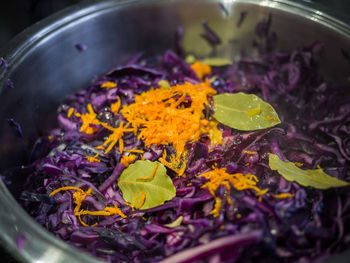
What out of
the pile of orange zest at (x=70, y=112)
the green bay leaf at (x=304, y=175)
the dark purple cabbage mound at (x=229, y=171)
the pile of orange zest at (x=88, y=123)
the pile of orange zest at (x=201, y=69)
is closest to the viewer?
the dark purple cabbage mound at (x=229, y=171)

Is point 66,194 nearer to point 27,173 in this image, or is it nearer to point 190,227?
point 27,173

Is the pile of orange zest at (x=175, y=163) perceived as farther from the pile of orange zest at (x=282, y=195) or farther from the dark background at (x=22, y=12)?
the dark background at (x=22, y=12)

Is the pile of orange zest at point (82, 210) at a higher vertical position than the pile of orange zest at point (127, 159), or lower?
lower

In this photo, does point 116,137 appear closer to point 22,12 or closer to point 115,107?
point 115,107

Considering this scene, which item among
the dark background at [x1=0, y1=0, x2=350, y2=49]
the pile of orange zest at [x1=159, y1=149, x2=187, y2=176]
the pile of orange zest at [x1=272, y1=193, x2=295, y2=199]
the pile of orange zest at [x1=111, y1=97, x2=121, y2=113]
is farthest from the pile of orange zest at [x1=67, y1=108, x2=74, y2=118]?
the pile of orange zest at [x1=272, y1=193, x2=295, y2=199]

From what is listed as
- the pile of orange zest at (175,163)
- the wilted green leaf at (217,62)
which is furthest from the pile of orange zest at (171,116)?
the wilted green leaf at (217,62)

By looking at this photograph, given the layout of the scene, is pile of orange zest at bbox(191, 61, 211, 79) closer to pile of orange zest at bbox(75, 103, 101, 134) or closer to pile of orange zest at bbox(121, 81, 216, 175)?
pile of orange zest at bbox(121, 81, 216, 175)

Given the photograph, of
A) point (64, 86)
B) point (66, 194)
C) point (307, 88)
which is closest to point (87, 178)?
point (66, 194)
